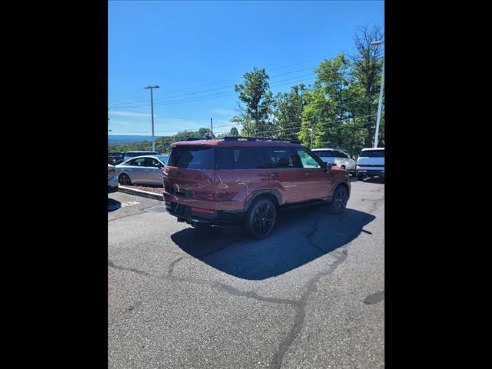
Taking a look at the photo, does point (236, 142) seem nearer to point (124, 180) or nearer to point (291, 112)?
point (124, 180)

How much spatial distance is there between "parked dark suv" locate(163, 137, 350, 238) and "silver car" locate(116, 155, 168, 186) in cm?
632

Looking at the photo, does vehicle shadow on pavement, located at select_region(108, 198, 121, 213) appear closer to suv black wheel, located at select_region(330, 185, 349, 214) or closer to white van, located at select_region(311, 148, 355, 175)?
suv black wheel, located at select_region(330, 185, 349, 214)

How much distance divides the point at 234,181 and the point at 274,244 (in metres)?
1.15

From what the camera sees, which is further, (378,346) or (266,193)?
(266,193)

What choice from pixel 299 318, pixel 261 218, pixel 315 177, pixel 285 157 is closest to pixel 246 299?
pixel 299 318

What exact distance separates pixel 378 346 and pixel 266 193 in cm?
328

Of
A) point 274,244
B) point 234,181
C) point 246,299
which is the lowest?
point 246,299

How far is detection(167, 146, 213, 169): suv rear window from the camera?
15.8 feet

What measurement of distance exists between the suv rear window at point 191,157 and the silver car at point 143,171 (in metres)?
6.19

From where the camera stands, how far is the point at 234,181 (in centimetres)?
477

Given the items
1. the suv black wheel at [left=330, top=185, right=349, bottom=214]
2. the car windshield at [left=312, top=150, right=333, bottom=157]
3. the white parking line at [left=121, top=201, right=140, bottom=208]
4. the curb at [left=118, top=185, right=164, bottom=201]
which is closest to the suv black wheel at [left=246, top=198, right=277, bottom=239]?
the suv black wheel at [left=330, top=185, right=349, bottom=214]
